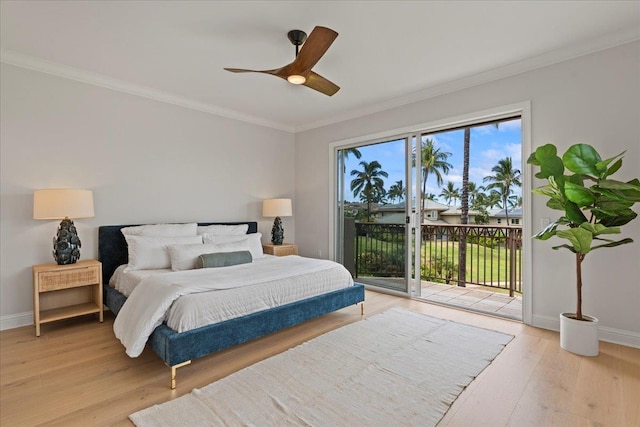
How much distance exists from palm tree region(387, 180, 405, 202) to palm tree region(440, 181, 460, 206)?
1.88 metres

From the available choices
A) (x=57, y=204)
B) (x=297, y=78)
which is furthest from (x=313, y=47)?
(x=57, y=204)

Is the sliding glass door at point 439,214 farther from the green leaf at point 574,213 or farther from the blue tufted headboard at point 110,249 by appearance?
the blue tufted headboard at point 110,249

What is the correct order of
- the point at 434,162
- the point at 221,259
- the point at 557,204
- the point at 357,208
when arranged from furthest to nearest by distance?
the point at 434,162
the point at 357,208
the point at 221,259
the point at 557,204

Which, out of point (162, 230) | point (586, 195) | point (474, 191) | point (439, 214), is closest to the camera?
point (586, 195)

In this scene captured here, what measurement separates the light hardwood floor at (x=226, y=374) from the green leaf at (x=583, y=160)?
1.51 metres

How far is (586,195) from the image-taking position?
95.6 inches

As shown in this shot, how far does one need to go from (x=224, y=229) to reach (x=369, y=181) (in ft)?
7.48

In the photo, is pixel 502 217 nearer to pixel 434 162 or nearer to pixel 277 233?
pixel 434 162

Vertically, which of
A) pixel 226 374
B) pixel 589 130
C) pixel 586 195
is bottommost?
pixel 226 374

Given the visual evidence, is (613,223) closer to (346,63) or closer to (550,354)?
(550,354)

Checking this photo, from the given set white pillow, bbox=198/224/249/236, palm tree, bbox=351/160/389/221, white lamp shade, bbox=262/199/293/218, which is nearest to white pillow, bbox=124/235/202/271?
white pillow, bbox=198/224/249/236

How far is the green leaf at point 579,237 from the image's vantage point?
7.97ft

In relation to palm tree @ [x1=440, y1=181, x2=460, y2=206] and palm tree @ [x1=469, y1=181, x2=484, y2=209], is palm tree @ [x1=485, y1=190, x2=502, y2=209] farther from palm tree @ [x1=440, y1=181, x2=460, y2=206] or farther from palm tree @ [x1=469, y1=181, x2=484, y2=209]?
palm tree @ [x1=440, y1=181, x2=460, y2=206]

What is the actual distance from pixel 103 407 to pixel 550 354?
330cm
